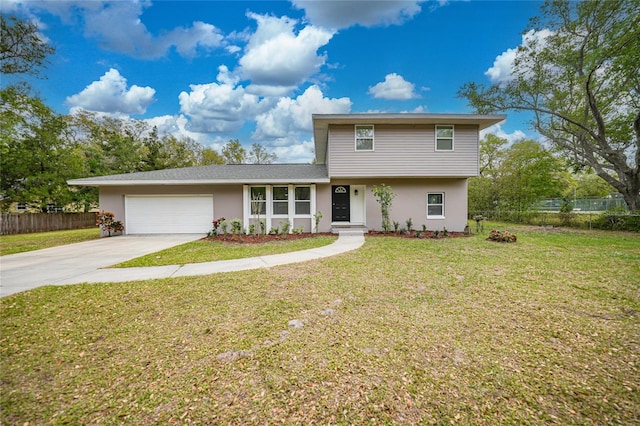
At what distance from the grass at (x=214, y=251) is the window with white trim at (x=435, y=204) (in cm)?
549

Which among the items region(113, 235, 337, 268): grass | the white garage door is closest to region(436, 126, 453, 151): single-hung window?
region(113, 235, 337, 268): grass

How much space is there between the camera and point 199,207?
1199 centimetres

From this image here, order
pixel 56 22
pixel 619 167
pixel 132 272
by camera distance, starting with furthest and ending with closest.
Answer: pixel 619 167
pixel 56 22
pixel 132 272

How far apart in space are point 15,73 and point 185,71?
1006 centimetres

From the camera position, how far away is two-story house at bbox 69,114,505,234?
11289 mm

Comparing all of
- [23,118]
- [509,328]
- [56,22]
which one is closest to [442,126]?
[509,328]

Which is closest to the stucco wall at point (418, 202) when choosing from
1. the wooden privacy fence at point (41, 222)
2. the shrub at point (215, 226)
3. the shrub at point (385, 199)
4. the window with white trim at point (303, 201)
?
the shrub at point (385, 199)

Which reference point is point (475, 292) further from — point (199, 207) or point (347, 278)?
point (199, 207)

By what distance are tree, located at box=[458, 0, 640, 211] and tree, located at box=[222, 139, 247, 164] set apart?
24163 mm

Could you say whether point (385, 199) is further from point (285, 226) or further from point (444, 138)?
point (285, 226)

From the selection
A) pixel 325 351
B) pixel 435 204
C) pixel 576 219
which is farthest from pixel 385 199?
pixel 576 219

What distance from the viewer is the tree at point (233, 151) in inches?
1200

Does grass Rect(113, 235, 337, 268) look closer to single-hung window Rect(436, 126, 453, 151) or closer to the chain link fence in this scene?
single-hung window Rect(436, 126, 453, 151)

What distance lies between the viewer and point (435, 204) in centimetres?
1223
